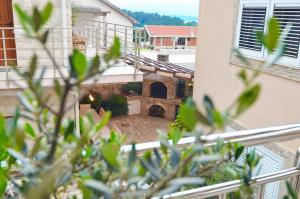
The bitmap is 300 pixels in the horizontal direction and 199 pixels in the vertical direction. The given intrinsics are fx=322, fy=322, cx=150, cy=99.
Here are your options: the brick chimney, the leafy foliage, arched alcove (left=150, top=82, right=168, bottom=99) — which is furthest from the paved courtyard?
the leafy foliage

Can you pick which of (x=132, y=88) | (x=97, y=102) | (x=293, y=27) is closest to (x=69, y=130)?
(x=293, y=27)

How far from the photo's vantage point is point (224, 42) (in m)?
4.68

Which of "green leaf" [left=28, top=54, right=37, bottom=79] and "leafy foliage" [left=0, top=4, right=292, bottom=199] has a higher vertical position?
"green leaf" [left=28, top=54, right=37, bottom=79]

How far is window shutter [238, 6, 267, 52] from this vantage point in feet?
13.3

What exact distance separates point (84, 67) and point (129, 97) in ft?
39.7

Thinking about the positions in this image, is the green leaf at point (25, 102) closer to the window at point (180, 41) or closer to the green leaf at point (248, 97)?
the green leaf at point (248, 97)

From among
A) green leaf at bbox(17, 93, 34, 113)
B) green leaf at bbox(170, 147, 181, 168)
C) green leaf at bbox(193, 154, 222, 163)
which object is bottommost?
green leaf at bbox(170, 147, 181, 168)

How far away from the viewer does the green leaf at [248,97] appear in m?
0.42

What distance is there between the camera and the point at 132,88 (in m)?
12.9

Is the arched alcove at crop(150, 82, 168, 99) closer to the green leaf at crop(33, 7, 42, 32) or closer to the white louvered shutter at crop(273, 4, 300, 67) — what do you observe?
the white louvered shutter at crop(273, 4, 300, 67)

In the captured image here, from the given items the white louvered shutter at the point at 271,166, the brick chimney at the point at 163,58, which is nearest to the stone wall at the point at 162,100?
the brick chimney at the point at 163,58

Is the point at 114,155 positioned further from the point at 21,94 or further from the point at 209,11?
the point at 209,11

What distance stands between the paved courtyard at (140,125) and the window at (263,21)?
6.08 meters

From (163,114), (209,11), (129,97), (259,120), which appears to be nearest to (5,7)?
(209,11)
